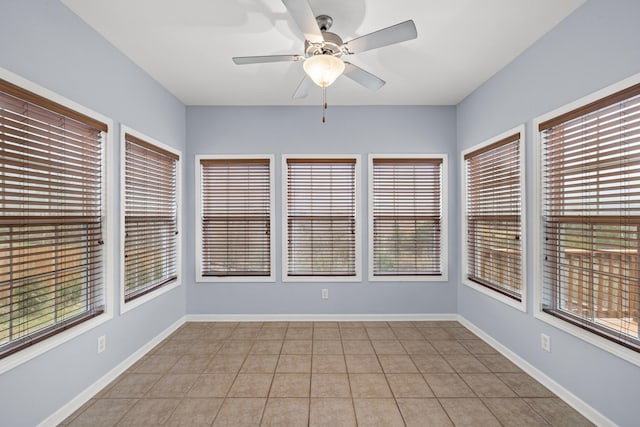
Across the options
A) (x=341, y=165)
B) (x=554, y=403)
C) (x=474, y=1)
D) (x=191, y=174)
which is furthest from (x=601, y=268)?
(x=191, y=174)

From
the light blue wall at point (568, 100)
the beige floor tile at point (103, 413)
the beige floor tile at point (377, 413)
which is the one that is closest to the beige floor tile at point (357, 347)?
the beige floor tile at point (377, 413)

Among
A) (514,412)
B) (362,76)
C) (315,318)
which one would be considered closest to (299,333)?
(315,318)

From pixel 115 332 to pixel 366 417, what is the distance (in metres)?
2.11

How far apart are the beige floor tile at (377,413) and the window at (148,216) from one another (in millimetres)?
2154

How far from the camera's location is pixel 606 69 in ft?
6.39

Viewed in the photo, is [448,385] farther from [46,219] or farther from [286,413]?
[46,219]

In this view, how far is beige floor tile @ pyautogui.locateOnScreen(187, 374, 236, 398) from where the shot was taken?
238 centimetres

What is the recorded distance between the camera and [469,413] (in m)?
2.14

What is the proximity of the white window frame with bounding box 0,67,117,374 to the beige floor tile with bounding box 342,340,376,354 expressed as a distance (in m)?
2.12

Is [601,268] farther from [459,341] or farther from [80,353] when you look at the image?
[80,353]

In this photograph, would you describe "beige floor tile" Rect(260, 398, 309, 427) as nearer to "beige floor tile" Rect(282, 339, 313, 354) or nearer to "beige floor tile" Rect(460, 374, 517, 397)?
"beige floor tile" Rect(282, 339, 313, 354)

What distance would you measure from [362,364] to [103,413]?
1.97m

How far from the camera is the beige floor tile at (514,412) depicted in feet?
6.68

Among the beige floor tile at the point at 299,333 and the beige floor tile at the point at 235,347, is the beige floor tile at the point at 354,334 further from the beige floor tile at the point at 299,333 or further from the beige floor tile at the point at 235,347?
the beige floor tile at the point at 235,347
